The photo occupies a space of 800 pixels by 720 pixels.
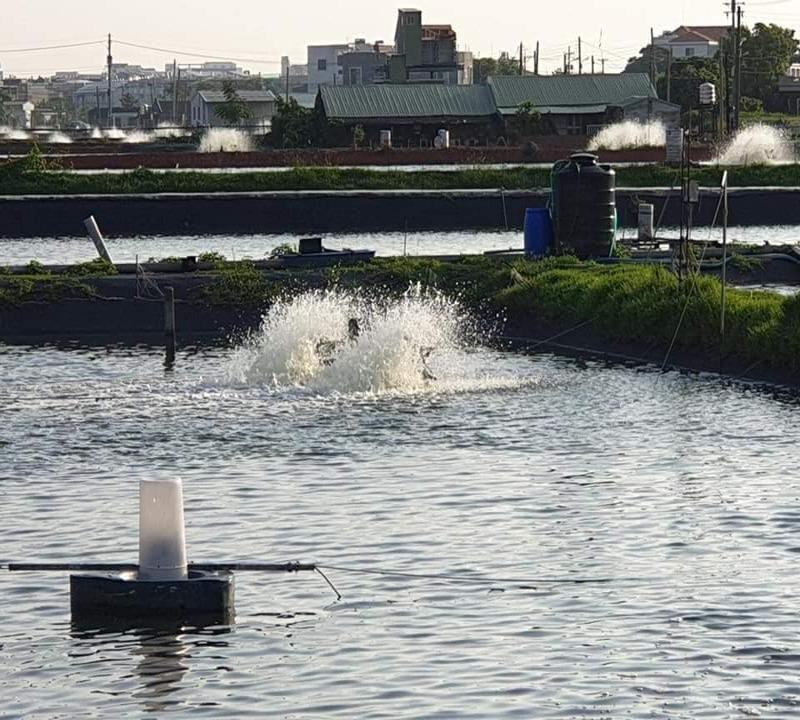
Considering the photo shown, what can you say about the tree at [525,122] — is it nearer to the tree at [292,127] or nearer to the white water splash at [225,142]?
the tree at [292,127]

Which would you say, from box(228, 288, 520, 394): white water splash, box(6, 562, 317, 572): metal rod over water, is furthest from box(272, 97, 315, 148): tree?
box(6, 562, 317, 572): metal rod over water

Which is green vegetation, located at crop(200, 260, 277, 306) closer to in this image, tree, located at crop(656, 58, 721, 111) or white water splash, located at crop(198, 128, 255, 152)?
white water splash, located at crop(198, 128, 255, 152)

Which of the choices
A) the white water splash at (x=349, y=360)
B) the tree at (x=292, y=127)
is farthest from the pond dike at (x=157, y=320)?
the tree at (x=292, y=127)

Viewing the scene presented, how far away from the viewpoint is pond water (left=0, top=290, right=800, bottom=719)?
15.8 m

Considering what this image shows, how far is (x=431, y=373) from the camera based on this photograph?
34062 millimetres

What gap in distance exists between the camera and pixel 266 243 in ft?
221

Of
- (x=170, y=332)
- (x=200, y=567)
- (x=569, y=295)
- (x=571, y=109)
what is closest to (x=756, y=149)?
(x=571, y=109)

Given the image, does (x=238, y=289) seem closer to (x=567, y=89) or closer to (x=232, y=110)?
(x=567, y=89)

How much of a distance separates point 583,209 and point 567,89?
3252 inches

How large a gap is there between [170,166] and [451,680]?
8446cm

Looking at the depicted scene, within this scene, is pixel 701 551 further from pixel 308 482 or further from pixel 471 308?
pixel 471 308

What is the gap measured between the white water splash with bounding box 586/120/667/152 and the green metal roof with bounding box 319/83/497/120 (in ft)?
31.3

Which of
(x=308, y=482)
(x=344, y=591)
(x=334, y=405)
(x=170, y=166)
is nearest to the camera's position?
(x=344, y=591)

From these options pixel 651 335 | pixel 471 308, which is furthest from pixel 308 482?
pixel 471 308
